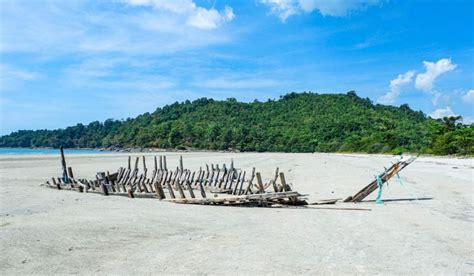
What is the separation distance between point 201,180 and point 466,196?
995 centimetres

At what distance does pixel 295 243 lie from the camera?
7.17m

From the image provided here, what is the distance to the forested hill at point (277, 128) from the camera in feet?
262

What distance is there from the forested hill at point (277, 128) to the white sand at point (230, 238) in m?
48.3

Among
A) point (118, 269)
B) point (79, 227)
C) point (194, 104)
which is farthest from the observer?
point (194, 104)

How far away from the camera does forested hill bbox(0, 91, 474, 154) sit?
79.9 metres

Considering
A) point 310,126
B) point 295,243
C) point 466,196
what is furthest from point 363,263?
point 310,126

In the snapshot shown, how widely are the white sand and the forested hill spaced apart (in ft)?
159

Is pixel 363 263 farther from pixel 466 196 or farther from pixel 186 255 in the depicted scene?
pixel 466 196

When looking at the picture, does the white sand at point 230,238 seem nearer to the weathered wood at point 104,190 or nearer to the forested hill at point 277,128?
the weathered wood at point 104,190

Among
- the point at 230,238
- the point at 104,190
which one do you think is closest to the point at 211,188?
the point at 104,190

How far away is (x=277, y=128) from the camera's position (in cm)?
14150

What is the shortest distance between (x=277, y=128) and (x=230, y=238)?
13495 cm

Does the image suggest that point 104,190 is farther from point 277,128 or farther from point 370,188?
point 277,128

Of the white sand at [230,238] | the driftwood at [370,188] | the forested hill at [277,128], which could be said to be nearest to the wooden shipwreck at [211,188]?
the driftwood at [370,188]
